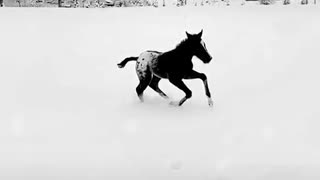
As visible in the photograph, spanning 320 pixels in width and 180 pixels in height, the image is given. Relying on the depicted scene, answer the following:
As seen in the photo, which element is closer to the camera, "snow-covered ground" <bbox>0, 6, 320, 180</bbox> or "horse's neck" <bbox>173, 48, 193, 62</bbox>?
"snow-covered ground" <bbox>0, 6, 320, 180</bbox>

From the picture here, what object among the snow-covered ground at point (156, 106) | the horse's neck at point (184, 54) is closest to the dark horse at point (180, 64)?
the horse's neck at point (184, 54)

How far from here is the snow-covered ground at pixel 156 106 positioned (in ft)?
14.9

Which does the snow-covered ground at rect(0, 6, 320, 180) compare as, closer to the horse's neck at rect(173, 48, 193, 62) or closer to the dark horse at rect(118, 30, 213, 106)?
the dark horse at rect(118, 30, 213, 106)

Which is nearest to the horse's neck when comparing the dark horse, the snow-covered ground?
the dark horse

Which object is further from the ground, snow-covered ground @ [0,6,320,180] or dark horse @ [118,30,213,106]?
dark horse @ [118,30,213,106]

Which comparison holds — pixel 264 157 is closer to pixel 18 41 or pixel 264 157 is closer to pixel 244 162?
pixel 244 162

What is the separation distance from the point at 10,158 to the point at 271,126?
2826 millimetres

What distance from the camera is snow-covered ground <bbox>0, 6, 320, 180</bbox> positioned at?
4.55 metres

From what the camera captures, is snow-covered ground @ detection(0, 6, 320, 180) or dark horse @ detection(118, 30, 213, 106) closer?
snow-covered ground @ detection(0, 6, 320, 180)

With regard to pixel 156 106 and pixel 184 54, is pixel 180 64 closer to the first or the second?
pixel 184 54

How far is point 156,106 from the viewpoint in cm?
596

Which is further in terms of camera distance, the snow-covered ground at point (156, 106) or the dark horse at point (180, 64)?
the dark horse at point (180, 64)

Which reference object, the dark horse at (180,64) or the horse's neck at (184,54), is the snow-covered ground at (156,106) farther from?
the horse's neck at (184,54)

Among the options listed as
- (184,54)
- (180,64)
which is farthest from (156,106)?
(184,54)
